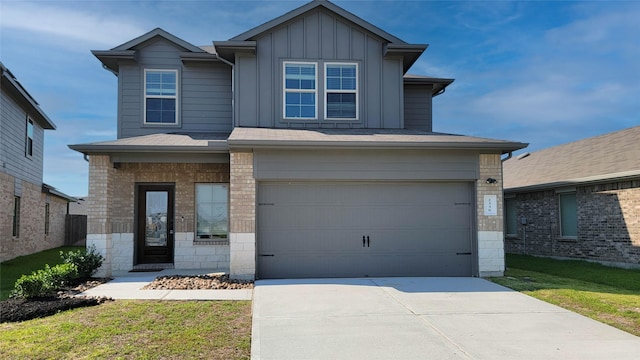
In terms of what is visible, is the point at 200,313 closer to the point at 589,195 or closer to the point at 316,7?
the point at 316,7

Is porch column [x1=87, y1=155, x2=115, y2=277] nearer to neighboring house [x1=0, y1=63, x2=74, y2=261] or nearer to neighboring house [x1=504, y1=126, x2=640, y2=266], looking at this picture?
neighboring house [x1=0, y1=63, x2=74, y2=261]

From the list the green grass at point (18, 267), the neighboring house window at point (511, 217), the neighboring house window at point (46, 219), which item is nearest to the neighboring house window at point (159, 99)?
the green grass at point (18, 267)

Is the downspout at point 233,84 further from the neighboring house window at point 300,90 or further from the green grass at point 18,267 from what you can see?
the green grass at point 18,267

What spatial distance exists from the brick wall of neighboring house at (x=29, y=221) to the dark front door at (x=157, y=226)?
17.8 ft

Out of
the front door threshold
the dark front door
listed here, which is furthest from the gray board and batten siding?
the dark front door

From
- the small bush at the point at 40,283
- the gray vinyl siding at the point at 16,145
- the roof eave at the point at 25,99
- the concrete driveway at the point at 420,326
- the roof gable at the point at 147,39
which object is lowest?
the concrete driveway at the point at 420,326

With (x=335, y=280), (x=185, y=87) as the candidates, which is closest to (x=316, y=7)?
(x=185, y=87)

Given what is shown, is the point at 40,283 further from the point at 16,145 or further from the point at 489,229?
the point at 16,145

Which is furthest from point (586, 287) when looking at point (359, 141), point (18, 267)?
point (18, 267)

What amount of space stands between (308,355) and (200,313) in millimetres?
2533

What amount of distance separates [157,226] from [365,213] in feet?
19.4

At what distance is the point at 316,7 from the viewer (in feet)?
42.6

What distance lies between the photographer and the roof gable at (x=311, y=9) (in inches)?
500

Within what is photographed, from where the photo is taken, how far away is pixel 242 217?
10523 mm
